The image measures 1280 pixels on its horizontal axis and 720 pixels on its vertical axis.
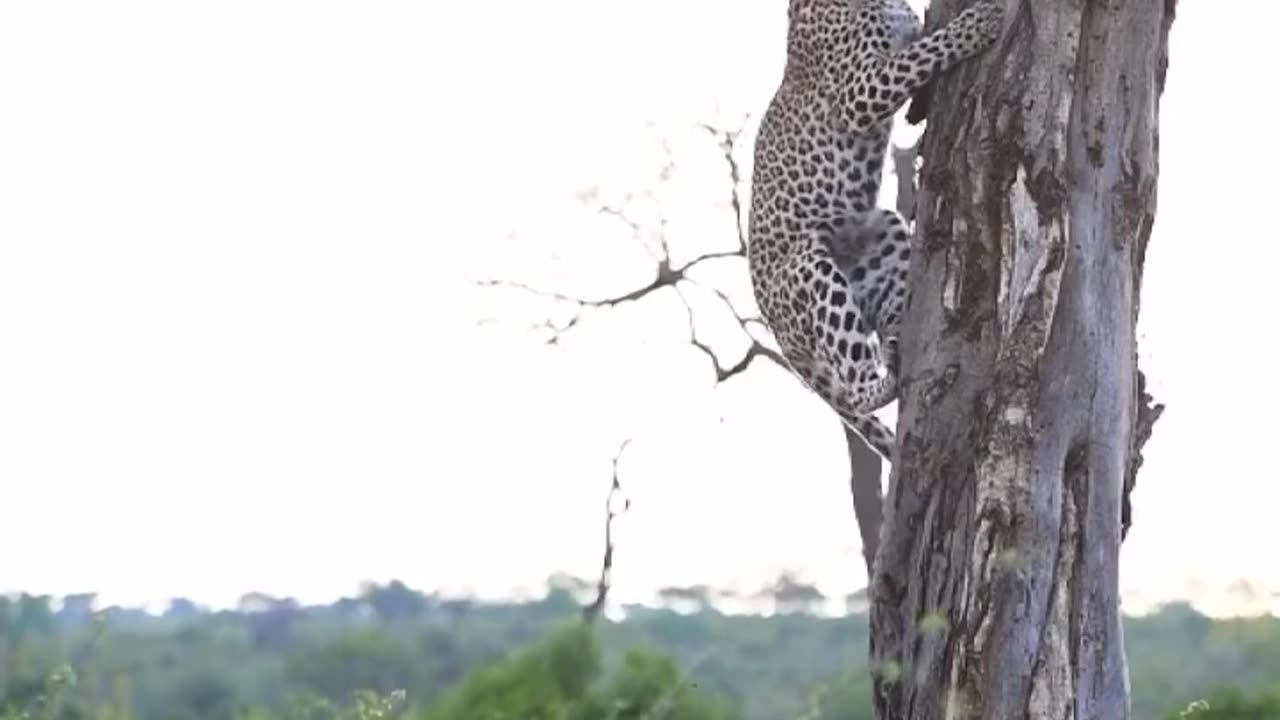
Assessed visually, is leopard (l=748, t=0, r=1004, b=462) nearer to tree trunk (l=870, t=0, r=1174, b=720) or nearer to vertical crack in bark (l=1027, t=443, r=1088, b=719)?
tree trunk (l=870, t=0, r=1174, b=720)

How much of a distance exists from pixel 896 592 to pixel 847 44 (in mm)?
2014

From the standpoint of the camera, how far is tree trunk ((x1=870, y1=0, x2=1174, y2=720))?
5328 millimetres

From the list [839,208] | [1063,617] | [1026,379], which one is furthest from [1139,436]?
[839,208]

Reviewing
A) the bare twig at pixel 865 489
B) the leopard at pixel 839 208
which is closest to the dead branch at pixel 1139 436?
the leopard at pixel 839 208

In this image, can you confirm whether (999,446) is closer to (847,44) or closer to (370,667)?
(847,44)

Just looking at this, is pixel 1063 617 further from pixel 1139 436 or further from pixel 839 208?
pixel 839 208

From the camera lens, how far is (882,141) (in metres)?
6.86

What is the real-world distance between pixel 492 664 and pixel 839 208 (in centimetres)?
487

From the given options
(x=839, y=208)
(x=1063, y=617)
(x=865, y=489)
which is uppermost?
(x=839, y=208)

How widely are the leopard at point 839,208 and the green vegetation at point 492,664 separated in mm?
814

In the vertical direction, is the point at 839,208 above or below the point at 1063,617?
above

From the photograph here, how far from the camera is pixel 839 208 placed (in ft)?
22.2

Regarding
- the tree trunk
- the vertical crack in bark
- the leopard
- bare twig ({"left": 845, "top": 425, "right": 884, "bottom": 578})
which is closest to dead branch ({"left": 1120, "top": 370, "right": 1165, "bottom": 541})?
Result: the tree trunk

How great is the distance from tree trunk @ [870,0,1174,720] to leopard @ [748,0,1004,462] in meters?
0.39
